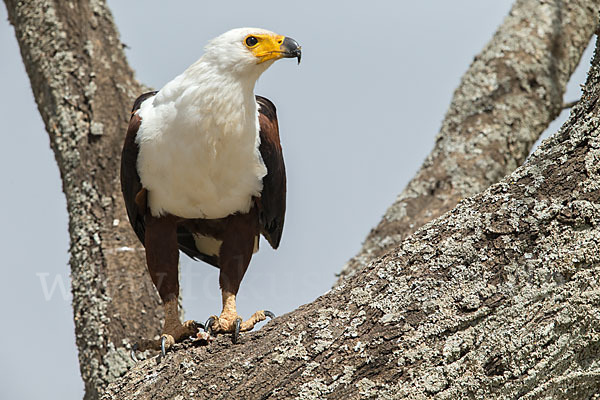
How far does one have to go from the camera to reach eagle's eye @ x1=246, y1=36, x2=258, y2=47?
13.1 ft

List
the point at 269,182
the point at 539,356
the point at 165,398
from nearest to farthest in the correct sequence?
the point at 539,356
the point at 165,398
the point at 269,182

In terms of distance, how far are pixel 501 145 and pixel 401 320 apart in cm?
333

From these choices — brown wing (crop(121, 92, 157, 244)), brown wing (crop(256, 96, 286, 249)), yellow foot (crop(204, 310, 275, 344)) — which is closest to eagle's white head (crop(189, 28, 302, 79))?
brown wing (crop(256, 96, 286, 249))

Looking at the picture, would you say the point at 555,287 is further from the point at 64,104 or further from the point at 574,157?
the point at 64,104

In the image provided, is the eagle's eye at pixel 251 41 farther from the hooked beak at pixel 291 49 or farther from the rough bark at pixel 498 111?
the rough bark at pixel 498 111

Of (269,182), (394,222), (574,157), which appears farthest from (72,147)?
(574,157)

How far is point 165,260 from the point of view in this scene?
4141 millimetres

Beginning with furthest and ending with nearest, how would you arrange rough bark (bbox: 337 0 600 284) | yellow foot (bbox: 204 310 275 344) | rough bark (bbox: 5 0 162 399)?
rough bark (bbox: 337 0 600 284) < rough bark (bbox: 5 0 162 399) < yellow foot (bbox: 204 310 275 344)

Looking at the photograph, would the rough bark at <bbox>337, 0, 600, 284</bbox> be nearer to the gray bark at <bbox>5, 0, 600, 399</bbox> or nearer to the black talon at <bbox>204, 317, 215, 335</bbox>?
the black talon at <bbox>204, 317, 215, 335</bbox>

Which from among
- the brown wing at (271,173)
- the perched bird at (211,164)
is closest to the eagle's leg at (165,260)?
the perched bird at (211,164)

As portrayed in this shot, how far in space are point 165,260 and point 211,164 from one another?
2.19 ft

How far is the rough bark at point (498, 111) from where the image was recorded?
500 centimetres

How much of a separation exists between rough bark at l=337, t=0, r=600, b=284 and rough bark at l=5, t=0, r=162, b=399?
149cm

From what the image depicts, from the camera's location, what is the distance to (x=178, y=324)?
3930 mm
